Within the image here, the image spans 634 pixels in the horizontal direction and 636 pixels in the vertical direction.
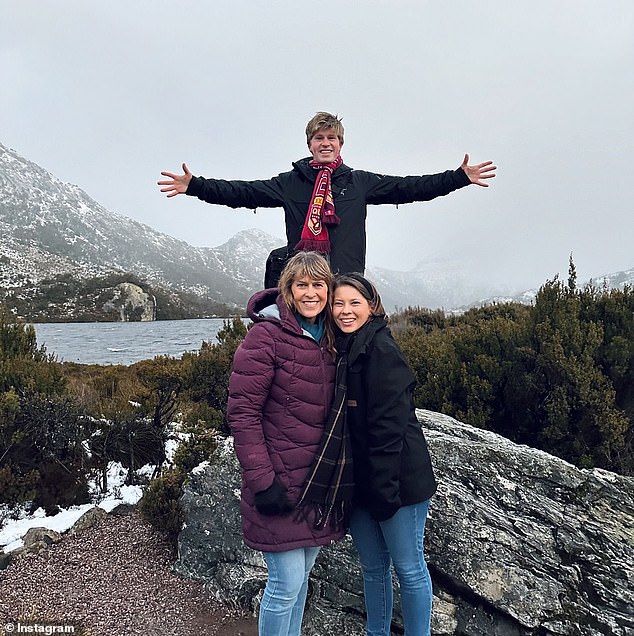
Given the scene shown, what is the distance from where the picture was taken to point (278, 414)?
212cm

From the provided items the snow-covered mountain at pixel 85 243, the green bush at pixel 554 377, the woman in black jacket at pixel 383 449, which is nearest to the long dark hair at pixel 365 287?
the woman in black jacket at pixel 383 449

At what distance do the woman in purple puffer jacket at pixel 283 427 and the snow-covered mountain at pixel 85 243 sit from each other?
103655 mm

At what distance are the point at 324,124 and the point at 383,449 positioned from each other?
1.86m

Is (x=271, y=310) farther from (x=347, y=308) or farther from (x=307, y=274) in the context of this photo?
(x=347, y=308)

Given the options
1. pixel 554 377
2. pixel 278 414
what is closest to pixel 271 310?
pixel 278 414

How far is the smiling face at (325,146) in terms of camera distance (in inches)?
108

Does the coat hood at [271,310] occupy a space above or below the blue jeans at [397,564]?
above

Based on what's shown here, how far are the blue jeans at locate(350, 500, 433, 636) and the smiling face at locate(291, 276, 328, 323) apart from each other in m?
1.06

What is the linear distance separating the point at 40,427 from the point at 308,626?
141 inches

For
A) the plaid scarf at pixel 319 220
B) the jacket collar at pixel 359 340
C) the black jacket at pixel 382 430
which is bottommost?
the black jacket at pixel 382 430

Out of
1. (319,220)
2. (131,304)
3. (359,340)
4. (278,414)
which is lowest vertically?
(131,304)

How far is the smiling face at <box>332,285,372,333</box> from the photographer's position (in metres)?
2.30

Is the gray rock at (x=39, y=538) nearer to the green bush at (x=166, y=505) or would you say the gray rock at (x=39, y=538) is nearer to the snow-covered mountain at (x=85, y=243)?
the green bush at (x=166, y=505)

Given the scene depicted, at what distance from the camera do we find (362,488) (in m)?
2.26
